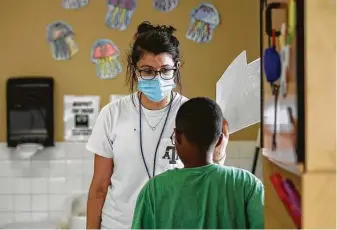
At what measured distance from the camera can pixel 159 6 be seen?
11.1ft

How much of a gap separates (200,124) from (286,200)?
41cm

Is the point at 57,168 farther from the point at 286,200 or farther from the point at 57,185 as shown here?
the point at 286,200

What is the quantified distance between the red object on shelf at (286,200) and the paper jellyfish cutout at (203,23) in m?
2.36

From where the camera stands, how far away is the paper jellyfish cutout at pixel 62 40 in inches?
134

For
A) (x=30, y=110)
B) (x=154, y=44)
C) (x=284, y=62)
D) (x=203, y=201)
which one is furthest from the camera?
(x=30, y=110)

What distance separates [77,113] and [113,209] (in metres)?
1.59

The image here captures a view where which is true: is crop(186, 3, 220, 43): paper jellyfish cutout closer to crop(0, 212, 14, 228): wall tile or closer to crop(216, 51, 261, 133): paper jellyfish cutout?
crop(0, 212, 14, 228): wall tile

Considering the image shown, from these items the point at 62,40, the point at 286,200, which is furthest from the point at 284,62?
the point at 62,40

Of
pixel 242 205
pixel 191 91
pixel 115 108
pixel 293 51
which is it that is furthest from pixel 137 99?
pixel 191 91

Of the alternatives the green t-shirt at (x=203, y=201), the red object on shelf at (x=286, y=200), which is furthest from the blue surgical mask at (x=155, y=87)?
the red object on shelf at (x=286, y=200)

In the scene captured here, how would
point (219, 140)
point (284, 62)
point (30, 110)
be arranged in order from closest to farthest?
point (284, 62), point (219, 140), point (30, 110)

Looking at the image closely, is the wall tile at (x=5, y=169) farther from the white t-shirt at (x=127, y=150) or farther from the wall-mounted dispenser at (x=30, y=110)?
the white t-shirt at (x=127, y=150)

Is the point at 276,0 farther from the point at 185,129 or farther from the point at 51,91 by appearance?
the point at 51,91

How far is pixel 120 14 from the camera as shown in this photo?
3.39m
